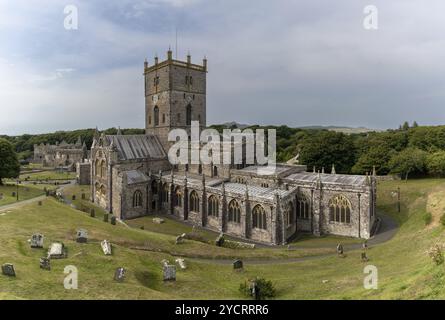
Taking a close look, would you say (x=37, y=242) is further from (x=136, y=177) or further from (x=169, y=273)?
(x=136, y=177)

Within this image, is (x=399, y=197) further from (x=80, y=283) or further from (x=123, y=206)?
(x=80, y=283)

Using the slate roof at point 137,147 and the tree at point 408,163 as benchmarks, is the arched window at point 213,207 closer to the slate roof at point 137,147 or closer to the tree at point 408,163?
the slate roof at point 137,147

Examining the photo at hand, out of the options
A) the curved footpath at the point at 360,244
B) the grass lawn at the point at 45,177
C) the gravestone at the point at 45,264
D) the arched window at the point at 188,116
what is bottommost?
the curved footpath at the point at 360,244

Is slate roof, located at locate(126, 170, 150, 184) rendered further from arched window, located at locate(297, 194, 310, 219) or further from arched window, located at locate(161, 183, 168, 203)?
arched window, located at locate(297, 194, 310, 219)

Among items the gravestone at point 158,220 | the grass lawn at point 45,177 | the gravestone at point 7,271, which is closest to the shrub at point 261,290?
the gravestone at point 7,271

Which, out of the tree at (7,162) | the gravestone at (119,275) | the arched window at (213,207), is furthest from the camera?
the tree at (7,162)
